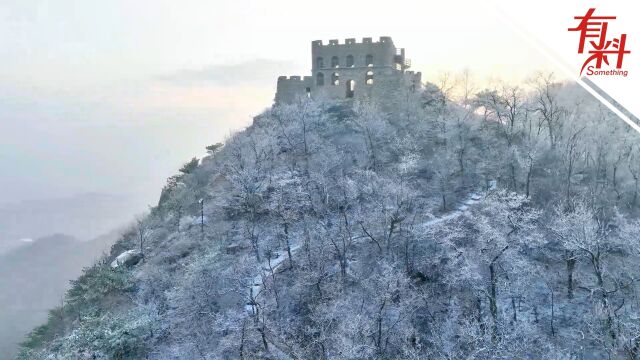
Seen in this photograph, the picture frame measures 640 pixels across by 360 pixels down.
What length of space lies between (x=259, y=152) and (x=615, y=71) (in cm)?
4460

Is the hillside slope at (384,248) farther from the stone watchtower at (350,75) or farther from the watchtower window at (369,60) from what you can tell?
the watchtower window at (369,60)

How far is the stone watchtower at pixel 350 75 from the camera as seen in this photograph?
230 ft

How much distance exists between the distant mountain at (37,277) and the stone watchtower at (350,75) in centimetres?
5454

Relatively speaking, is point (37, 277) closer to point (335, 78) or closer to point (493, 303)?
point (335, 78)

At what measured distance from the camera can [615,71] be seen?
20938 mm

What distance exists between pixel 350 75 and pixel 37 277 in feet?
349

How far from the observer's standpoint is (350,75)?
70.8m

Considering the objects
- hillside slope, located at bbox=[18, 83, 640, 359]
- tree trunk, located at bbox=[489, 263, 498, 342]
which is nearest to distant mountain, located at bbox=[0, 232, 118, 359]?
hillside slope, located at bbox=[18, 83, 640, 359]

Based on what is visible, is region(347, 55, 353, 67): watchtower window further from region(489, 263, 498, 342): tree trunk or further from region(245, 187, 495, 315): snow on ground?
region(489, 263, 498, 342): tree trunk

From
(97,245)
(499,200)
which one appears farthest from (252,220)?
(97,245)

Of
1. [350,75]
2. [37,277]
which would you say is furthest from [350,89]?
[37,277]

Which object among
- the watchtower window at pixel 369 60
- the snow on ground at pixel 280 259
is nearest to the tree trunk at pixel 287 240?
the snow on ground at pixel 280 259

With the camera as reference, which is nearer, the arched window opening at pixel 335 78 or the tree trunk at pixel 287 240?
the tree trunk at pixel 287 240

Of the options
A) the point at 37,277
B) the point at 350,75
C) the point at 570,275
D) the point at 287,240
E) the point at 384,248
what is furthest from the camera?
the point at 37,277
